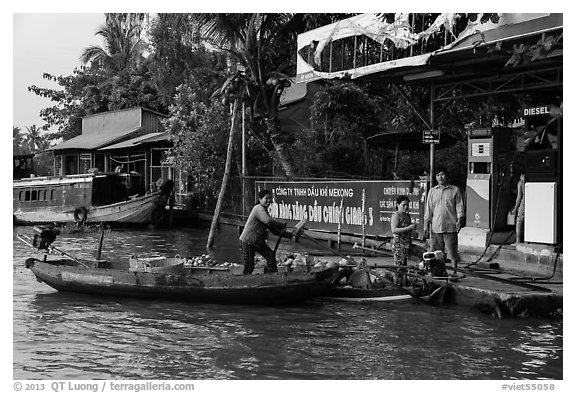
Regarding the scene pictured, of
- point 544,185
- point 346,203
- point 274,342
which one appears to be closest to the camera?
point 274,342

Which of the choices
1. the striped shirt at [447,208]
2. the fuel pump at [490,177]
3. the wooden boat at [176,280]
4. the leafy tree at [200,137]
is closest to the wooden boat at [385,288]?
the wooden boat at [176,280]

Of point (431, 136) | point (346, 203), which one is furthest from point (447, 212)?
point (346, 203)

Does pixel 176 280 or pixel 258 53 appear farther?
pixel 258 53

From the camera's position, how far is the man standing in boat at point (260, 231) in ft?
38.6

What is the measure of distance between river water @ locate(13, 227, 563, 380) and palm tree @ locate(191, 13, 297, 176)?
1157 cm

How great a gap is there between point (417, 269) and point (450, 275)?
58cm

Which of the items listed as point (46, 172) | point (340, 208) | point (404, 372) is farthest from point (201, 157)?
point (46, 172)

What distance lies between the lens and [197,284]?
12.1 meters

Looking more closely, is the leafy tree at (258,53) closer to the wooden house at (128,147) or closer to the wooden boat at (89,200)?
the wooden boat at (89,200)

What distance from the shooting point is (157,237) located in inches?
1019

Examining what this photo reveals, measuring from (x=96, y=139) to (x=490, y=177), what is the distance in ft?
86.1

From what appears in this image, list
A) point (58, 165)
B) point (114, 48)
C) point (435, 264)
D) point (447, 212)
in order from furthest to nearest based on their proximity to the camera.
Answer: point (114, 48), point (58, 165), point (447, 212), point (435, 264)

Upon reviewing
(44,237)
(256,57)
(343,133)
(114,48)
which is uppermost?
(114,48)

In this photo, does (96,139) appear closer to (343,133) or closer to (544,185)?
(343,133)
